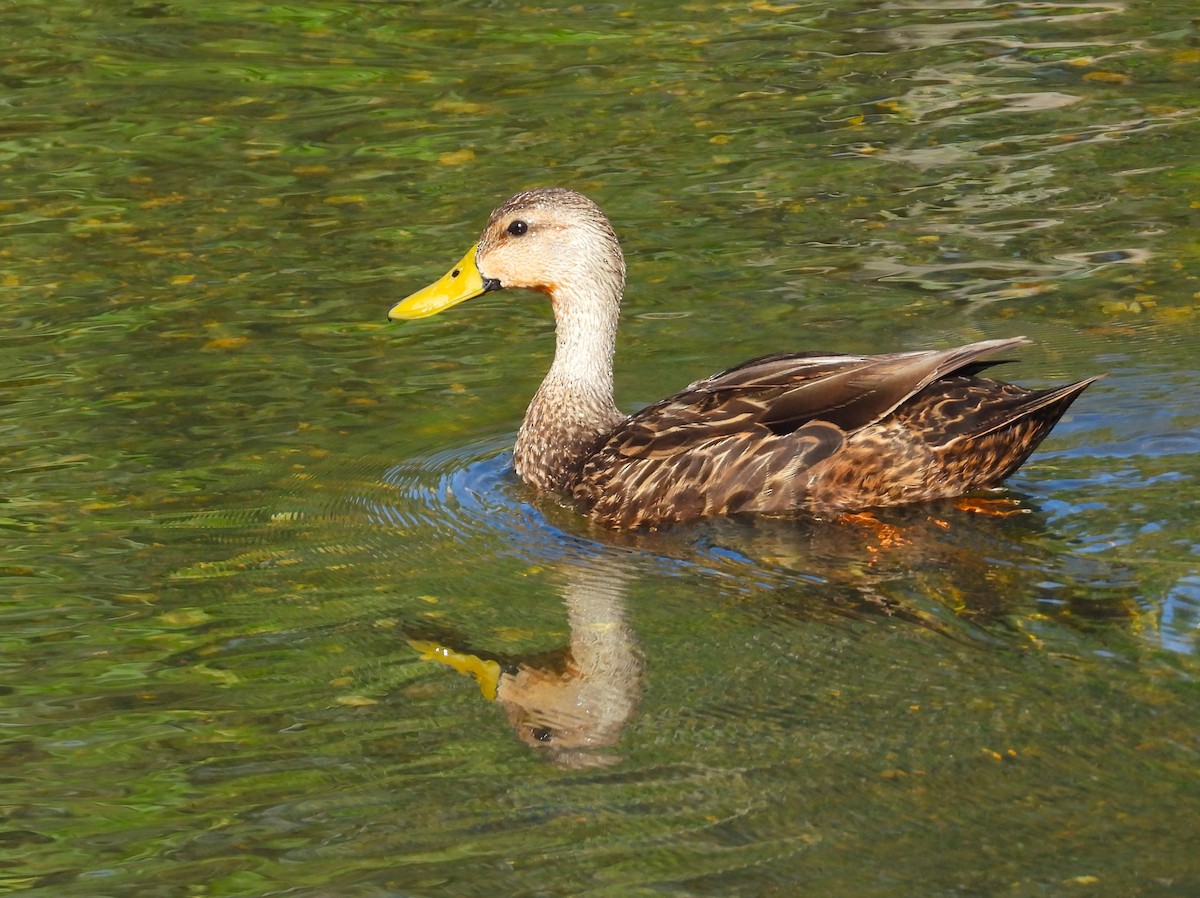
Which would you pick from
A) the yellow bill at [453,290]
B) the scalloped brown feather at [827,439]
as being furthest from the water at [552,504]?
the yellow bill at [453,290]

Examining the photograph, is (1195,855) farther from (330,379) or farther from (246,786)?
(330,379)

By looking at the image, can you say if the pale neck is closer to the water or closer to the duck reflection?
the water

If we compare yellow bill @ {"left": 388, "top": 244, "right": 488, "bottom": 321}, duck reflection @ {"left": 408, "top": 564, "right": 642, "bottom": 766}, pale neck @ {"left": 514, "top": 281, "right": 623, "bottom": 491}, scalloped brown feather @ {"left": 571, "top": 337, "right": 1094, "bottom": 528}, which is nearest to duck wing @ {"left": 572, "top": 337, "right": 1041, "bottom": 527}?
scalloped brown feather @ {"left": 571, "top": 337, "right": 1094, "bottom": 528}

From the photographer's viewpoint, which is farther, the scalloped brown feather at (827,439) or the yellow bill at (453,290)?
the yellow bill at (453,290)

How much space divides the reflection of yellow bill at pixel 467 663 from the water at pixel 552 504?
0.02 m

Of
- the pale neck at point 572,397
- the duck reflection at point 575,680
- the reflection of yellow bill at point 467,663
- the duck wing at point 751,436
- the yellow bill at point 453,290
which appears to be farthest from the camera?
the yellow bill at point 453,290

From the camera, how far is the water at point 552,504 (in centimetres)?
539

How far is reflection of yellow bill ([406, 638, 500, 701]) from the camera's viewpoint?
21.2ft

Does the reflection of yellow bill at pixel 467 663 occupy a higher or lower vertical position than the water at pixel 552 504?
lower

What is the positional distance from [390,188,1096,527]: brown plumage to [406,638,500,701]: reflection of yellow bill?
1.50 m

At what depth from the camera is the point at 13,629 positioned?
705cm

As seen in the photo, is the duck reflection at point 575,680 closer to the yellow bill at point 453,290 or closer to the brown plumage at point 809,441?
the brown plumage at point 809,441

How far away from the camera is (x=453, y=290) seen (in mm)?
9148

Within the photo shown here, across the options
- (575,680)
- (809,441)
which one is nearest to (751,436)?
(809,441)
